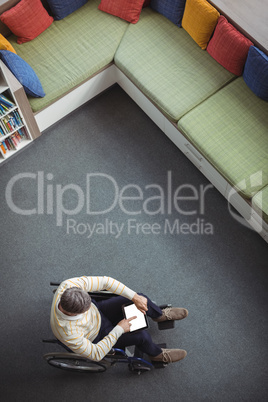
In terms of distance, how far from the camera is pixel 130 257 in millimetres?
3344

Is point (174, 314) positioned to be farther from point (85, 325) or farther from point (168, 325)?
point (85, 325)

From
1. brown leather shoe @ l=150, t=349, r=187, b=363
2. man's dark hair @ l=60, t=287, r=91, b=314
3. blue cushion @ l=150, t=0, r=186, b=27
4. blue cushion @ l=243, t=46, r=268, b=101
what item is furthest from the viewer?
blue cushion @ l=150, t=0, r=186, b=27

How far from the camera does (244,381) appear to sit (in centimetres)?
295

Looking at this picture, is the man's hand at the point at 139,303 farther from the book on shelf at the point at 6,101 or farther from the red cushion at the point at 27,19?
the red cushion at the point at 27,19

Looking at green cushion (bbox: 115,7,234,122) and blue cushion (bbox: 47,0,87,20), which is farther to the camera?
blue cushion (bbox: 47,0,87,20)

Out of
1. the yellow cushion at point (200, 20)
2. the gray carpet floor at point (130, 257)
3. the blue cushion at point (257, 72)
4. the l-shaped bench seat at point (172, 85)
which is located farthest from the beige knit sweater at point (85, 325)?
the yellow cushion at point (200, 20)

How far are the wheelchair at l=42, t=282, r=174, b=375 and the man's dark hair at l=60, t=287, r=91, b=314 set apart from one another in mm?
322

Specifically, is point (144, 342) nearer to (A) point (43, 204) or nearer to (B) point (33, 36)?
(A) point (43, 204)

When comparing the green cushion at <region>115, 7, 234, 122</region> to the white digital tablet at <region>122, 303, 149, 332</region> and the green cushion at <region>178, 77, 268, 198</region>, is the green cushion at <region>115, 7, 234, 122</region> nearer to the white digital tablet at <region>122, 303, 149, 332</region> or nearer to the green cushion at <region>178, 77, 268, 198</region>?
the green cushion at <region>178, 77, 268, 198</region>

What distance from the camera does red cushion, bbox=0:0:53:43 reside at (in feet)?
11.1

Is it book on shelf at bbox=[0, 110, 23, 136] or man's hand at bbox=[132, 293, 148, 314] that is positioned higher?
book on shelf at bbox=[0, 110, 23, 136]

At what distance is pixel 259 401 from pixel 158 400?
67cm

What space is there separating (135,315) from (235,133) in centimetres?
149

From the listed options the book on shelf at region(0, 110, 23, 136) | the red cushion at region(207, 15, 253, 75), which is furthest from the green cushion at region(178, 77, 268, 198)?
the book on shelf at region(0, 110, 23, 136)
